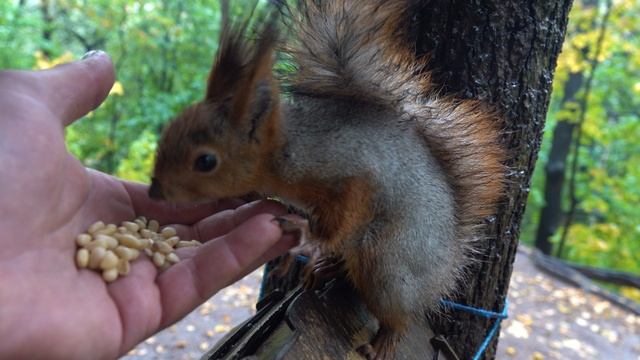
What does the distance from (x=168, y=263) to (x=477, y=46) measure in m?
1.07

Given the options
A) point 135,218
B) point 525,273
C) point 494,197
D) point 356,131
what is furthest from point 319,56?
point 525,273

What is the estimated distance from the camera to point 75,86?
157 cm

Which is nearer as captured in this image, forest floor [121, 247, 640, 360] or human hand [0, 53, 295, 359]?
human hand [0, 53, 295, 359]

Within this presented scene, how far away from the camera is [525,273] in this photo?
681 centimetres

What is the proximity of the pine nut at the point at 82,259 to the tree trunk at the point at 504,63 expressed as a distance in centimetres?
110

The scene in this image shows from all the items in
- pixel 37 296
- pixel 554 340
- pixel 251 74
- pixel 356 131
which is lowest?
pixel 554 340

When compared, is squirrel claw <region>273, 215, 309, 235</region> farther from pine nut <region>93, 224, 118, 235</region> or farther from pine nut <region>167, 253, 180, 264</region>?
pine nut <region>93, 224, 118, 235</region>

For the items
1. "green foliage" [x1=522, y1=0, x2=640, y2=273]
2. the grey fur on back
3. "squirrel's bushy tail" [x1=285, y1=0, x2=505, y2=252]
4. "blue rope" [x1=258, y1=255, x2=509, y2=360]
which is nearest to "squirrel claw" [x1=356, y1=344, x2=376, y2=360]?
the grey fur on back

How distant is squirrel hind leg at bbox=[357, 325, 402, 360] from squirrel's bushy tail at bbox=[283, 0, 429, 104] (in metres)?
0.64

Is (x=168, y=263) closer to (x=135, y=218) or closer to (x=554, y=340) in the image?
(x=135, y=218)

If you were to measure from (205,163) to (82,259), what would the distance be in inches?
15.2

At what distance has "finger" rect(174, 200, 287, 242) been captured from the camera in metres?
1.72

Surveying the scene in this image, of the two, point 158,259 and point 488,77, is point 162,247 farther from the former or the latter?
point 488,77

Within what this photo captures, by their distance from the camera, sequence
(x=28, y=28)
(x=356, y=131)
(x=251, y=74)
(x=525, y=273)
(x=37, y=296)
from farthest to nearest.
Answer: (x=28, y=28) < (x=525, y=273) < (x=356, y=131) < (x=251, y=74) < (x=37, y=296)
